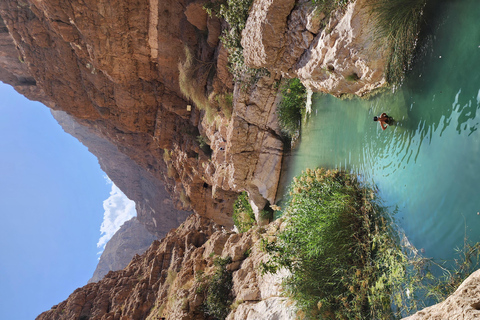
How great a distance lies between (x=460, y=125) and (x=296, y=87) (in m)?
5.30

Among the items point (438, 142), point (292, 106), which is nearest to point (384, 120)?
point (438, 142)

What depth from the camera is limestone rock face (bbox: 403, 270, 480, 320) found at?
92.7 inches

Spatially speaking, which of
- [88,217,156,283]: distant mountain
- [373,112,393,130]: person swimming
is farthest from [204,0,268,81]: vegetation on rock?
[88,217,156,283]: distant mountain

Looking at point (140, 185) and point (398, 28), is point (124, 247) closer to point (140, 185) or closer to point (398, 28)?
point (140, 185)

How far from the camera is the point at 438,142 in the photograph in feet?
14.1

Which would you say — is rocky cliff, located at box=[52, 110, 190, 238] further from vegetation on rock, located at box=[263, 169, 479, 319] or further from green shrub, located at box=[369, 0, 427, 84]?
green shrub, located at box=[369, 0, 427, 84]

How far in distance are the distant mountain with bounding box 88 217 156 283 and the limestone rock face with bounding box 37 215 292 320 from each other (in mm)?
20874

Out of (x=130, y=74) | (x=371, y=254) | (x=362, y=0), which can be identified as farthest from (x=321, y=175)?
(x=130, y=74)

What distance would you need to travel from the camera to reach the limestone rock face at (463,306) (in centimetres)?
236

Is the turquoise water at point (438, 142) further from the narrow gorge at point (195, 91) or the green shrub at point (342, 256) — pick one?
the narrow gorge at point (195, 91)

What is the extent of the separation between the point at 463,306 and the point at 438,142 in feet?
8.48

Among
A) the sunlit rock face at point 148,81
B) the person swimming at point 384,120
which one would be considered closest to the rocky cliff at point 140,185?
the sunlit rock face at point 148,81

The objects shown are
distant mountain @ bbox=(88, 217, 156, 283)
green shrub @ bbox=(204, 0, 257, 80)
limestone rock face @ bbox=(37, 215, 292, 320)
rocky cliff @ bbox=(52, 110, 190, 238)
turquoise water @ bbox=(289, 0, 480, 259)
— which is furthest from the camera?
distant mountain @ bbox=(88, 217, 156, 283)

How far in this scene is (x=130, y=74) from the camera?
40.9ft
